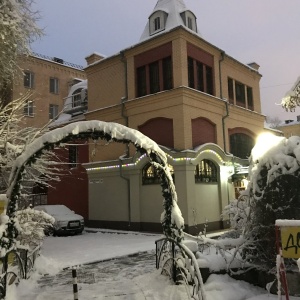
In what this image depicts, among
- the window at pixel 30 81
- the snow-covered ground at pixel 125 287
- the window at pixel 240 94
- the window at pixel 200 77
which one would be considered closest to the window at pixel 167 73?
the window at pixel 200 77

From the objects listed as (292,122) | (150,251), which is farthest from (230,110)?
(292,122)

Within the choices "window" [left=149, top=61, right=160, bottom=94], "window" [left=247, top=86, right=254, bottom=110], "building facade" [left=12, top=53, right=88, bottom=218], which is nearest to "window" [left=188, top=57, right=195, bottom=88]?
"window" [left=149, top=61, right=160, bottom=94]

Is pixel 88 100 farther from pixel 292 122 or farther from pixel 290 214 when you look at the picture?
pixel 292 122

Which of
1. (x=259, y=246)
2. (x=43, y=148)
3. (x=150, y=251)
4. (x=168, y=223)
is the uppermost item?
(x=43, y=148)

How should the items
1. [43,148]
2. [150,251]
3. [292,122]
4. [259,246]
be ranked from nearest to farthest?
[43,148]
[259,246]
[150,251]
[292,122]

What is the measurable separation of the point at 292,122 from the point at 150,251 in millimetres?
53897

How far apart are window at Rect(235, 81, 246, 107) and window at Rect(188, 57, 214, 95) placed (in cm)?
368

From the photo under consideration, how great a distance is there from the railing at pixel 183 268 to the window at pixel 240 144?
48.6ft

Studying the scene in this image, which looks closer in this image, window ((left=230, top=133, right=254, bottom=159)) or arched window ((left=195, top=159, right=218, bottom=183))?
arched window ((left=195, top=159, right=218, bottom=183))

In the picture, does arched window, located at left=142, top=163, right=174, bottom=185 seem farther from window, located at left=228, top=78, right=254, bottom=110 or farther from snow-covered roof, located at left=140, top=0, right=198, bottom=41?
snow-covered roof, located at left=140, top=0, right=198, bottom=41

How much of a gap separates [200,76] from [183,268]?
15.1 m

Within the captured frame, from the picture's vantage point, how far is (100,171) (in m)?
22.7

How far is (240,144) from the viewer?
24172 mm

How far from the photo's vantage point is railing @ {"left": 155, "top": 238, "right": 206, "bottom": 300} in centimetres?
660
